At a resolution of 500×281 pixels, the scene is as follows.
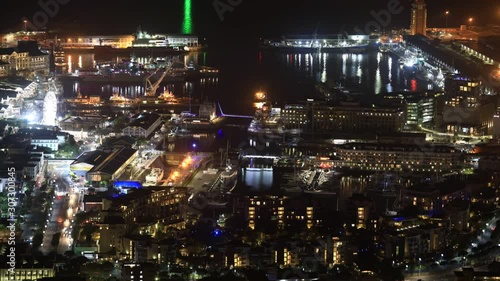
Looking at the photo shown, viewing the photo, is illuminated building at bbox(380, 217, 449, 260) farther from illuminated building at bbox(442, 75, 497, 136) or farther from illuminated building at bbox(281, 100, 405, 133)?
illuminated building at bbox(281, 100, 405, 133)

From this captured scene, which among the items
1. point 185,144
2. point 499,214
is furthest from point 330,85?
point 499,214

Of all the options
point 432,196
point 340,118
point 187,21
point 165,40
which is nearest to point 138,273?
point 432,196

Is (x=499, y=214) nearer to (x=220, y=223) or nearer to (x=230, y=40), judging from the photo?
(x=220, y=223)

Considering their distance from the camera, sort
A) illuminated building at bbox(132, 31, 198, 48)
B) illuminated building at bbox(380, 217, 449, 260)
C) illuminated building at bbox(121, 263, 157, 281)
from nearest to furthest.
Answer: illuminated building at bbox(121, 263, 157, 281)
illuminated building at bbox(380, 217, 449, 260)
illuminated building at bbox(132, 31, 198, 48)

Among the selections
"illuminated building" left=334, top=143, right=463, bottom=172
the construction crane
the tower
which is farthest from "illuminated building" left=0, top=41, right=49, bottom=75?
"illuminated building" left=334, top=143, right=463, bottom=172

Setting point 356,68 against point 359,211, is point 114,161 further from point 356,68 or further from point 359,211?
point 356,68

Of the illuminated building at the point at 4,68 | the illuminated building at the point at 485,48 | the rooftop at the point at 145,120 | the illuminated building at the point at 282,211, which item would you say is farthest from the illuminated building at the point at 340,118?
the illuminated building at the point at 4,68

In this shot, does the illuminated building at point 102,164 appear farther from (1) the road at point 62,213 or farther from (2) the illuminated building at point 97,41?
(2) the illuminated building at point 97,41
